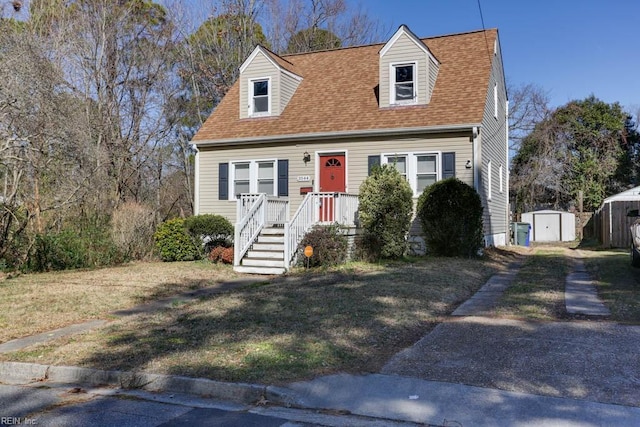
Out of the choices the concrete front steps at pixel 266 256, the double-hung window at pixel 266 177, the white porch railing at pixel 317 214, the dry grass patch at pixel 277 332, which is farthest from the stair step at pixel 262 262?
the double-hung window at pixel 266 177

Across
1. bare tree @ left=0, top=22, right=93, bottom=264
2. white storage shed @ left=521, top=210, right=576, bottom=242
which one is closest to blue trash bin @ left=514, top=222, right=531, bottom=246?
white storage shed @ left=521, top=210, right=576, bottom=242

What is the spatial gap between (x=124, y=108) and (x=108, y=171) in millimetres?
3943

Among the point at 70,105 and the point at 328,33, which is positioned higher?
the point at 328,33

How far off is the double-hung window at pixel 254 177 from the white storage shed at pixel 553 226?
1707 cm

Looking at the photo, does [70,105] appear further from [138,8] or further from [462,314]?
[462,314]

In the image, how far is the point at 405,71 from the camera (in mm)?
17453

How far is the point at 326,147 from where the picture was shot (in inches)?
697

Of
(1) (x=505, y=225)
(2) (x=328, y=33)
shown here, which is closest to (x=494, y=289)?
(1) (x=505, y=225)

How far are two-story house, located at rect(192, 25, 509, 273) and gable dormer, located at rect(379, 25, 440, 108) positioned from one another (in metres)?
0.03

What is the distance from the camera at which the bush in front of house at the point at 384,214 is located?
1412 cm

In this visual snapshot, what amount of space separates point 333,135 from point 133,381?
12.8 metres

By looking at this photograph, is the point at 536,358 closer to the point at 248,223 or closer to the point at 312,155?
the point at 248,223

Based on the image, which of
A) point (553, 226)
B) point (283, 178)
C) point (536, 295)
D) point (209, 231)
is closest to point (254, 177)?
point (283, 178)

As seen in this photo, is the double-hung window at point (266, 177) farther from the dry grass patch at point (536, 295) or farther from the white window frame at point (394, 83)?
the dry grass patch at point (536, 295)
